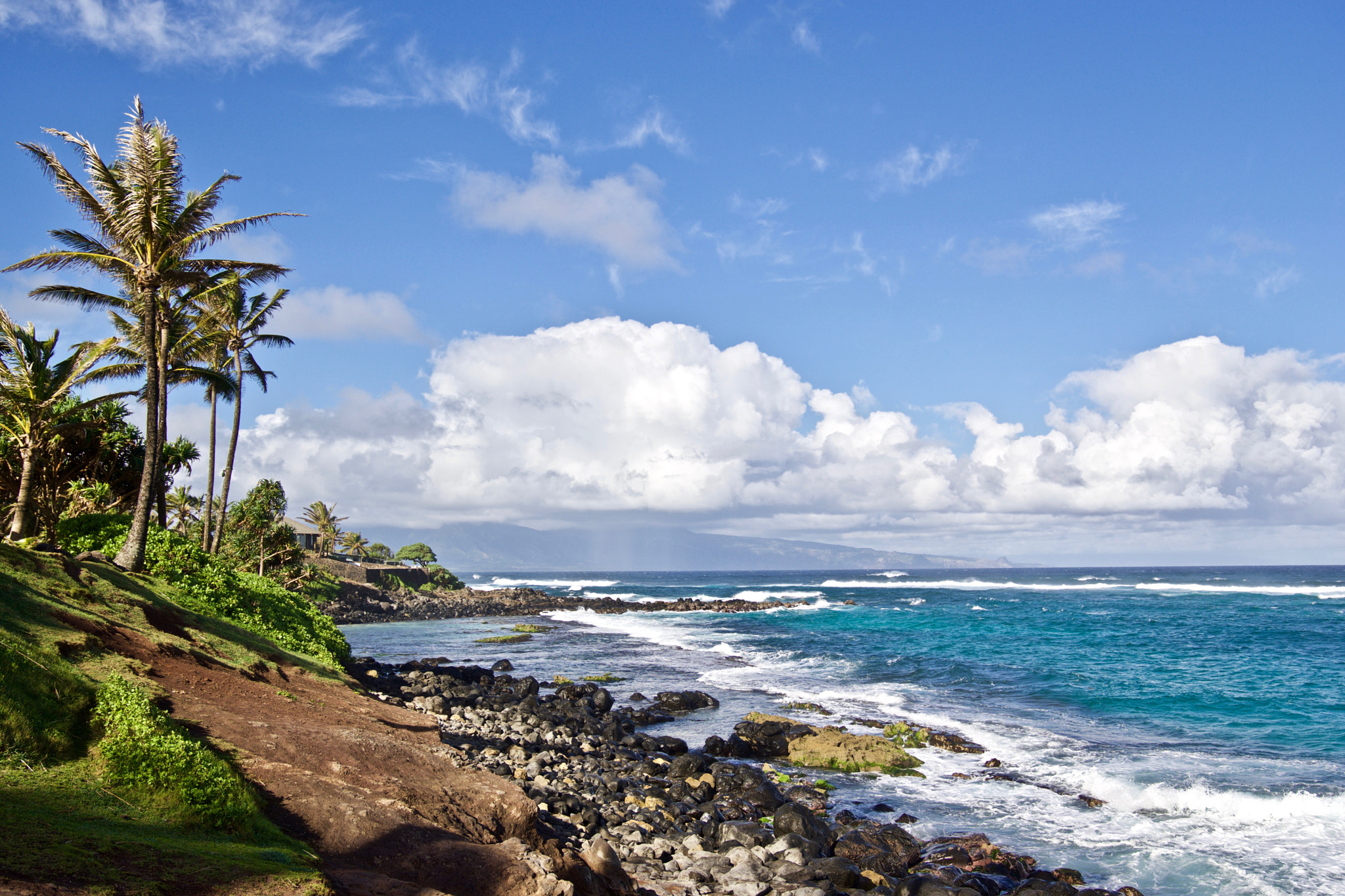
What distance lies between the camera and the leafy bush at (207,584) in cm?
1816

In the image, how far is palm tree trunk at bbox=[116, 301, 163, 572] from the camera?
55.9 ft

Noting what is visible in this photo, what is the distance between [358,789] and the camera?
8531 mm

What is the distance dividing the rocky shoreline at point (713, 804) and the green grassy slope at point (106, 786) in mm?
3098

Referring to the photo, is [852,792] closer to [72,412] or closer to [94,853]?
[94,853]

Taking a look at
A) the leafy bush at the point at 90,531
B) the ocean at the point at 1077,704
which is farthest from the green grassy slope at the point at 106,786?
the leafy bush at the point at 90,531

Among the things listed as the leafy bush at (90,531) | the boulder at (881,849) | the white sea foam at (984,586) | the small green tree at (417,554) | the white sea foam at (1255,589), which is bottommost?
the white sea foam at (984,586)

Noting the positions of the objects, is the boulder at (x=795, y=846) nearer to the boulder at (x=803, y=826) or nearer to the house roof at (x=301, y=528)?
the boulder at (x=803, y=826)

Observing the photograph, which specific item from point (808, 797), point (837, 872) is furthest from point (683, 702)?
point (837, 872)

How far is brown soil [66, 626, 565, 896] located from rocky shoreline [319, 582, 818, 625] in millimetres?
42019

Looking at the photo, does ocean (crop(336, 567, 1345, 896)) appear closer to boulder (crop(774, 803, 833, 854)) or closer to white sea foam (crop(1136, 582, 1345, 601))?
boulder (crop(774, 803, 833, 854))

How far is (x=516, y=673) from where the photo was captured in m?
29.0

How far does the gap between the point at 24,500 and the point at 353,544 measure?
2859 inches

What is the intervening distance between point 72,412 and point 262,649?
1046cm

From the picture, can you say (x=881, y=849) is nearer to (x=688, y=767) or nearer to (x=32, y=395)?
(x=688, y=767)
